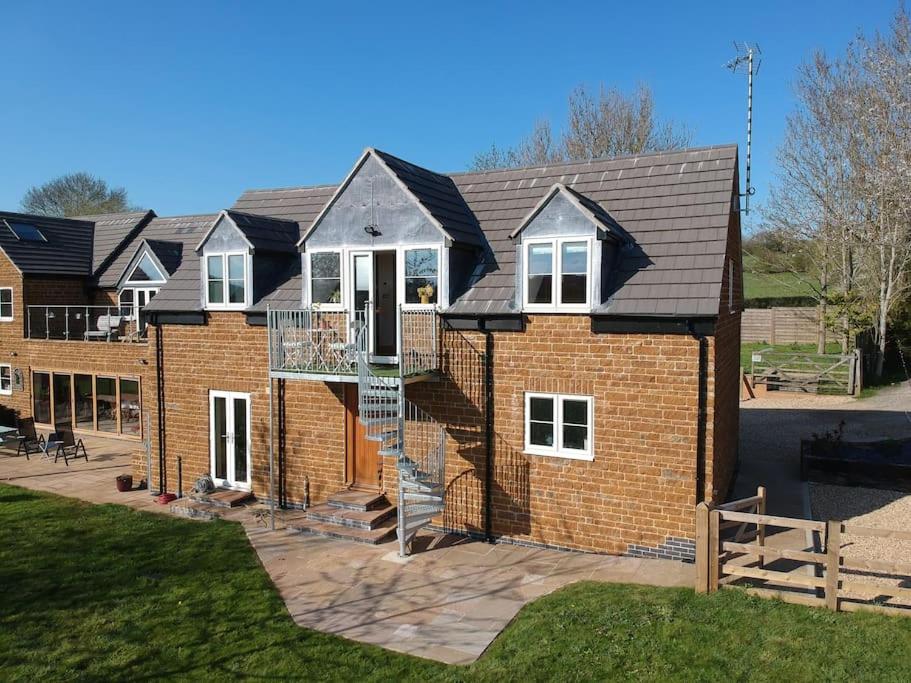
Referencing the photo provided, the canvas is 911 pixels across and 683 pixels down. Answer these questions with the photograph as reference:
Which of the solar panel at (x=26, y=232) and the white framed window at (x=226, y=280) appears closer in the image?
the white framed window at (x=226, y=280)

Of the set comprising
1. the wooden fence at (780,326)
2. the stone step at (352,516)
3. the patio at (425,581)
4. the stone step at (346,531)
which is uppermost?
the wooden fence at (780,326)

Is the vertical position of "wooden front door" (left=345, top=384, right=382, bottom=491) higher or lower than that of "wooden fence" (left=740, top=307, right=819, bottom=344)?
lower

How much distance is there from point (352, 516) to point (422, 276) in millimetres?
4890

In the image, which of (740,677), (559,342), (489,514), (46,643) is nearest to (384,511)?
(489,514)

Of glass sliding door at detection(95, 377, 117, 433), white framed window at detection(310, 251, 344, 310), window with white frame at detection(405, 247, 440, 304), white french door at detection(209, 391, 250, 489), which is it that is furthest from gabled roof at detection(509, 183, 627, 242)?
glass sliding door at detection(95, 377, 117, 433)

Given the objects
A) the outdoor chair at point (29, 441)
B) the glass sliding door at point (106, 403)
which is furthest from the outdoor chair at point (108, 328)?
the outdoor chair at point (29, 441)

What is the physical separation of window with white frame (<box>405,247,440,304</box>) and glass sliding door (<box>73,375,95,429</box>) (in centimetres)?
1606

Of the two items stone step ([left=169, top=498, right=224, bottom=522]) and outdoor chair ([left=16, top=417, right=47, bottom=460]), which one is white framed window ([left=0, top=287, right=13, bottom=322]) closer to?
outdoor chair ([left=16, top=417, right=47, bottom=460])

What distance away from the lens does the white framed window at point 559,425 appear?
1128 cm

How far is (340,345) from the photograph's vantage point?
12492 mm

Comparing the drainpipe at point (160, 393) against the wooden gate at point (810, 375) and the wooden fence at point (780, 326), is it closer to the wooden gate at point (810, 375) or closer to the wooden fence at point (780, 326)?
the wooden gate at point (810, 375)

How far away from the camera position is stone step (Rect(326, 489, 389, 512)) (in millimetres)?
12789

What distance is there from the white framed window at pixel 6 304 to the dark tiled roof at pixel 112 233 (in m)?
3.06

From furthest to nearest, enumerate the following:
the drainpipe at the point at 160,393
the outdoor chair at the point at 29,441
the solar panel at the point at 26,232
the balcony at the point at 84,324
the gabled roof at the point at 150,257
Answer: the solar panel at the point at 26,232
the gabled roof at the point at 150,257
the balcony at the point at 84,324
the outdoor chair at the point at 29,441
the drainpipe at the point at 160,393
